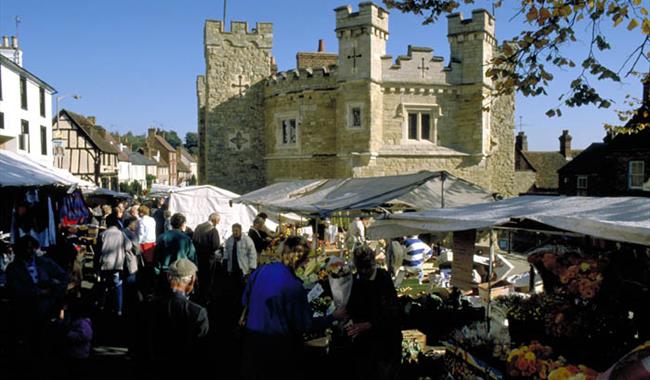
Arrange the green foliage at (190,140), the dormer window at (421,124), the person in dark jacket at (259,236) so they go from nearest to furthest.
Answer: the person in dark jacket at (259,236), the dormer window at (421,124), the green foliage at (190,140)

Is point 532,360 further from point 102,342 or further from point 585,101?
point 102,342

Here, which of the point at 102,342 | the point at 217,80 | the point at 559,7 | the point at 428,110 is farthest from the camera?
the point at 217,80

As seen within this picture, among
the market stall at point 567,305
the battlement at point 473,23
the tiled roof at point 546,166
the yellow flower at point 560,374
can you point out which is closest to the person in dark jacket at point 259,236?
the market stall at point 567,305

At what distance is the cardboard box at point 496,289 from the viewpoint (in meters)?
6.90

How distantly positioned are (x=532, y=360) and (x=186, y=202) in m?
13.8

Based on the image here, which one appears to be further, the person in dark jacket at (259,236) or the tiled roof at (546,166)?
the tiled roof at (546,166)

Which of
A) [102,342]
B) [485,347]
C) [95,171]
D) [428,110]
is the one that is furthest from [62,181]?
[95,171]

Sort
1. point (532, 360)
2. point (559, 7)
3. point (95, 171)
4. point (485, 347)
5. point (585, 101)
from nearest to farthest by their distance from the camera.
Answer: point (532, 360) < point (485, 347) < point (559, 7) < point (585, 101) < point (95, 171)

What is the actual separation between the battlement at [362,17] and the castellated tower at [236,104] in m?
4.73

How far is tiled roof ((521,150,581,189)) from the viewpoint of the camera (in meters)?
42.3

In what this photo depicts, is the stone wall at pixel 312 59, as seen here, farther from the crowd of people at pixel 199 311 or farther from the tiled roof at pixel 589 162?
the tiled roof at pixel 589 162

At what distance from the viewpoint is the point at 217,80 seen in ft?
66.1

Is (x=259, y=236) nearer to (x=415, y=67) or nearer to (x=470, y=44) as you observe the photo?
(x=415, y=67)

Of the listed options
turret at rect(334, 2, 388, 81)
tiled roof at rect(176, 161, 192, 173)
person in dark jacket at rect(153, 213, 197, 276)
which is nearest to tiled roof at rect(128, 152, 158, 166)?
tiled roof at rect(176, 161, 192, 173)
